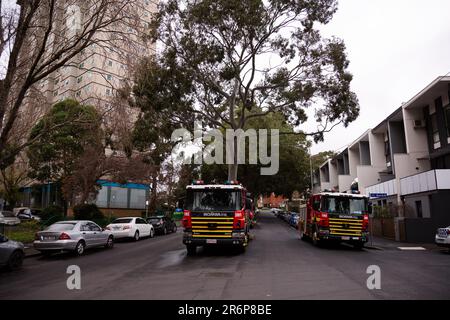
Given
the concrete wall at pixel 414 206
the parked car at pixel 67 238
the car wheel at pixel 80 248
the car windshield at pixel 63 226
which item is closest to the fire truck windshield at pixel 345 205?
the concrete wall at pixel 414 206

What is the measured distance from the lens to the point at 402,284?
28.5 feet

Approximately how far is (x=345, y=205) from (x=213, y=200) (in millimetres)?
6932

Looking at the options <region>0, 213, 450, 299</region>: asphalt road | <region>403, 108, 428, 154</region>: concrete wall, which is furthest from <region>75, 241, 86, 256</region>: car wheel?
<region>403, 108, 428, 154</region>: concrete wall

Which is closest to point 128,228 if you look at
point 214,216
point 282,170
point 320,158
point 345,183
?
point 214,216

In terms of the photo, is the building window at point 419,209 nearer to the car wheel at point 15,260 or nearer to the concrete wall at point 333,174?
the car wheel at point 15,260

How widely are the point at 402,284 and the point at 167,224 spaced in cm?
2369

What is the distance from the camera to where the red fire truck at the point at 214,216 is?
13641mm

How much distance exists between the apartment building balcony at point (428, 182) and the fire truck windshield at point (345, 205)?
762cm

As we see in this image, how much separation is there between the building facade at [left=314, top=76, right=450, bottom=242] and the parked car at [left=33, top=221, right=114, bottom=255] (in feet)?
52.1

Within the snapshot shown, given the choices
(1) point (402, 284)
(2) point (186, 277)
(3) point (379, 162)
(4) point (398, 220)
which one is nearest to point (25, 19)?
(2) point (186, 277)

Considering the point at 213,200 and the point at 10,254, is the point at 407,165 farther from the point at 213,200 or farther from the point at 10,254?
the point at 10,254

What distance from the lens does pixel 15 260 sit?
1159 cm

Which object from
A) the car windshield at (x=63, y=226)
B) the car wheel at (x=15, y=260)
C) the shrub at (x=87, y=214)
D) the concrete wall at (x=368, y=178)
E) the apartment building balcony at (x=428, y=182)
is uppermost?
the concrete wall at (x=368, y=178)
